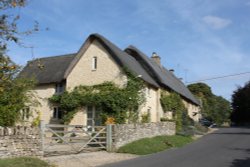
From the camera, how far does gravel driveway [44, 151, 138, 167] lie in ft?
48.2

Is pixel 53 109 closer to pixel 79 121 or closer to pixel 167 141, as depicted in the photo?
pixel 79 121

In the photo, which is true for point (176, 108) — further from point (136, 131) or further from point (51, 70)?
point (51, 70)

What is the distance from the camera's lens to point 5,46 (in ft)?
29.8

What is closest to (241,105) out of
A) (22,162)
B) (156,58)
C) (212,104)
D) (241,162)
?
(212,104)

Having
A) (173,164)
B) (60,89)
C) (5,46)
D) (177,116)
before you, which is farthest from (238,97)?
(5,46)

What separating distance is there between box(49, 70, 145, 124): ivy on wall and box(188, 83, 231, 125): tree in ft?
126

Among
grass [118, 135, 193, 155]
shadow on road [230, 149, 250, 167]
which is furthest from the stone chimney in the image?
shadow on road [230, 149, 250, 167]

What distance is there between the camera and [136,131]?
22.0 metres

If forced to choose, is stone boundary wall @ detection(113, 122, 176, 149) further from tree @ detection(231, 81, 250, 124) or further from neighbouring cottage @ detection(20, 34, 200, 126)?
tree @ detection(231, 81, 250, 124)

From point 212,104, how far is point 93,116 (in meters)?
48.3

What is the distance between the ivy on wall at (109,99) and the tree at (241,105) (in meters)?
38.5

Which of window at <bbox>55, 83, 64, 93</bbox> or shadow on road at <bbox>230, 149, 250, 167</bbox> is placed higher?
window at <bbox>55, 83, 64, 93</bbox>

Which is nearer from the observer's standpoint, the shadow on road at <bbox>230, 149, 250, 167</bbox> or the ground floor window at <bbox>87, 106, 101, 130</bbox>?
the shadow on road at <bbox>230, 149, 250, 167</bbox>

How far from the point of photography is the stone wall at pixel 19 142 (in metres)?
14.0
